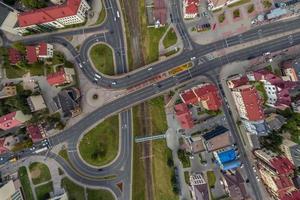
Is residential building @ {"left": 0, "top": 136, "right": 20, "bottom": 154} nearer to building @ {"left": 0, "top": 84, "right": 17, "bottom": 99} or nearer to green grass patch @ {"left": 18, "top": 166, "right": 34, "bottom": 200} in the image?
green grass patch @ {"left": 18, "top": 166, "right": 34, "bottom": 200}

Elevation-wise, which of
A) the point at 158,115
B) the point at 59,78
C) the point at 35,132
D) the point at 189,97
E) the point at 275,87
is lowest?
the point at 275,87

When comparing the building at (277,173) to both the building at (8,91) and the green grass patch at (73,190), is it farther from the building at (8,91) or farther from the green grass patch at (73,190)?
the building at (8,91)

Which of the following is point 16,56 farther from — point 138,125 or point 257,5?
point 257,5

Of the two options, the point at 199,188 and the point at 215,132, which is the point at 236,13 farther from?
the point at 199,188

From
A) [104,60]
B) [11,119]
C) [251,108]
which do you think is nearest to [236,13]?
[251,108]

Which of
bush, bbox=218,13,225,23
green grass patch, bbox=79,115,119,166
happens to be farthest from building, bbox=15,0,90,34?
bush, bbox=218,13,225,23

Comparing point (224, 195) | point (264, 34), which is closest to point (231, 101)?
point (264, 34)

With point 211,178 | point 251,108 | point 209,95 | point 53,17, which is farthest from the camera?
point 211,178
